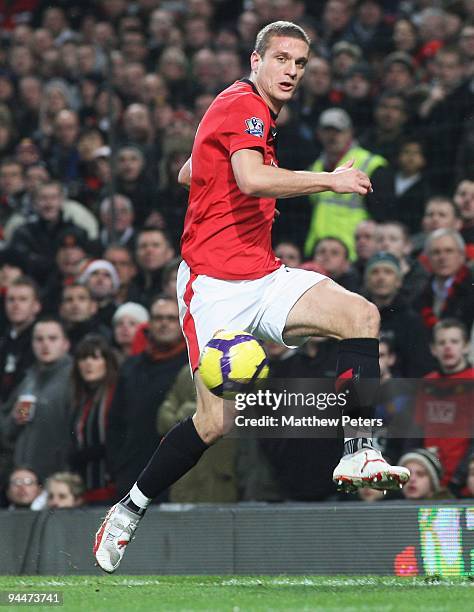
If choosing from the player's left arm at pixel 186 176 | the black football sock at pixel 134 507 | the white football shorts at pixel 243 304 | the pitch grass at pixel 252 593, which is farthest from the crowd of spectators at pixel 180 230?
the player's left arm at pixel 186 176

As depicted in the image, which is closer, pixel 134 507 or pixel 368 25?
pixel 134 507

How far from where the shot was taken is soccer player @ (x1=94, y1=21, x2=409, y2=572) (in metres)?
5.62

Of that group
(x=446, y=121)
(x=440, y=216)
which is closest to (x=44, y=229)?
(x=446, y=121)

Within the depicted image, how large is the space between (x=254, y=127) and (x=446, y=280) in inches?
123

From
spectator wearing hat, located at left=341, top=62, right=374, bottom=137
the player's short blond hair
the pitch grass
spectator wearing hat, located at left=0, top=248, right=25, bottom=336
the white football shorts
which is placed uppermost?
spectator wearing hat, located at left=341, top=62, right=374, bottom=137

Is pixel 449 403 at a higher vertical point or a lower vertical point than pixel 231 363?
higher

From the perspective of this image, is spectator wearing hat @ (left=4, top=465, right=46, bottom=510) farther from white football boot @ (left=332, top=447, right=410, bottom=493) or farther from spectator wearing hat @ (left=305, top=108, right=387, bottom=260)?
white football boot @ (left=332, top=447, right=410, bottom=493)

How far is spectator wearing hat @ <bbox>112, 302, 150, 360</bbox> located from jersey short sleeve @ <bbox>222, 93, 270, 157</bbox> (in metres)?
3.64

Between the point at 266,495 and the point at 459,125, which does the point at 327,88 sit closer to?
the point at 459,125

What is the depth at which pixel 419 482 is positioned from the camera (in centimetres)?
747

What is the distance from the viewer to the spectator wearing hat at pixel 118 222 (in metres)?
10.7

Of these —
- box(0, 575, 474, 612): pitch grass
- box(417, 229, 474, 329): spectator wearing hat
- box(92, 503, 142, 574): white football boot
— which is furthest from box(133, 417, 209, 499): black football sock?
box(417, 229, 474, 329): spectator wearing hat

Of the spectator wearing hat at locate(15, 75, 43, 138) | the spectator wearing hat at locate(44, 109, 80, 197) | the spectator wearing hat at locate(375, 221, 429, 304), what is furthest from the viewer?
the spectator wearing hat at locate(15, 75, 43, 138)

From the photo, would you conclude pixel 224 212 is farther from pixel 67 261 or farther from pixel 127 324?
pixel 67 261
